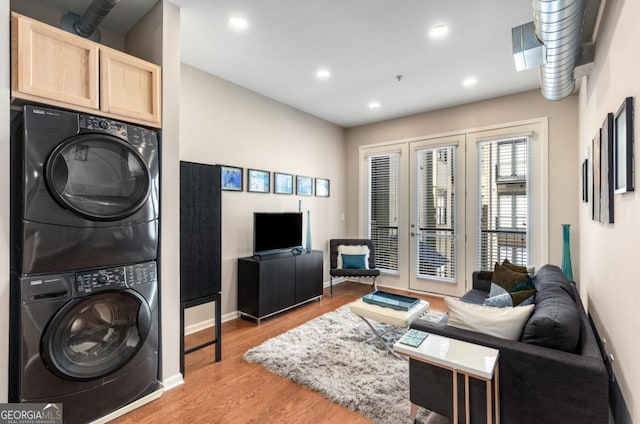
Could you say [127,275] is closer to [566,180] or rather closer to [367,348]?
[367,348]

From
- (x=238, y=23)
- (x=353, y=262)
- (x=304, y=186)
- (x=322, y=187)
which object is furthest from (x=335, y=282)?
(x=238, y=23)

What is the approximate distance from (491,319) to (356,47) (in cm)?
262

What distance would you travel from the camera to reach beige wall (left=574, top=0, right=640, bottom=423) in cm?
137

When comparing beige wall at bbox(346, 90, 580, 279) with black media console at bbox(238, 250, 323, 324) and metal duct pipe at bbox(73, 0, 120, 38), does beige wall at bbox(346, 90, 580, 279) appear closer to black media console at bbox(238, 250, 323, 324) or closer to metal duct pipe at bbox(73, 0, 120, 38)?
black media console at bbox(238, 250, 323, 324)

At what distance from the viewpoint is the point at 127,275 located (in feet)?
6.78

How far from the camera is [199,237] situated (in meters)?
2.65

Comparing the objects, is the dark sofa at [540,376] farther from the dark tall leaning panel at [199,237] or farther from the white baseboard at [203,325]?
the white baseboard at [203,325]

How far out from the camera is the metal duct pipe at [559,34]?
5.54ft

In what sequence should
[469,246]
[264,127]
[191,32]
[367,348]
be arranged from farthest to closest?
[469,246], [264,127], [367,348], [191,32]

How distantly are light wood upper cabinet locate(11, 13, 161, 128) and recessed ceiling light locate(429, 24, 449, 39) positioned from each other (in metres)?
2.29

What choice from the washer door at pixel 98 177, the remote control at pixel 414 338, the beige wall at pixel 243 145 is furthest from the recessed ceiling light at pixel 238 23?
the remote control at pixel 414 338

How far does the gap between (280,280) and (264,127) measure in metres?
2.09

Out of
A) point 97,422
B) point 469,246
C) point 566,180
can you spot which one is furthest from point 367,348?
point 566,180

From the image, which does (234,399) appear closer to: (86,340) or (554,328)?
(86,340)
